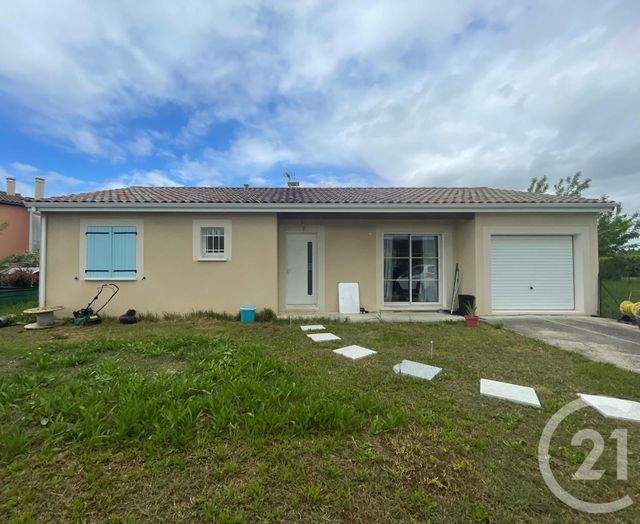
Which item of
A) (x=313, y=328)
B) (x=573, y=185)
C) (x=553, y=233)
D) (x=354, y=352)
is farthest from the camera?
(x=573, y=185)

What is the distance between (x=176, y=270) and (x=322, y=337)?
15.6 feet

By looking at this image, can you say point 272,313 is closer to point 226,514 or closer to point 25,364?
point 25,364

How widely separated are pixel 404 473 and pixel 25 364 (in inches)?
207

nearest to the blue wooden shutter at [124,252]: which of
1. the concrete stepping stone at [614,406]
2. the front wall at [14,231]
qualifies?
the concrete stepping stone at [614,406]

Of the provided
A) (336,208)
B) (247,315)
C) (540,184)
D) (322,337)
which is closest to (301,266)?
(336,208)

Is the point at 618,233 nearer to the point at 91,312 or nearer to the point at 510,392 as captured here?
the point at 510,392

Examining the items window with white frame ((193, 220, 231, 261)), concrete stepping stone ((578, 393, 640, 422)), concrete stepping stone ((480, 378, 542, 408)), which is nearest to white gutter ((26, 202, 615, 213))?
window with white frame ((193, 220, 231, 261))

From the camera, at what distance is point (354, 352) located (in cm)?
478

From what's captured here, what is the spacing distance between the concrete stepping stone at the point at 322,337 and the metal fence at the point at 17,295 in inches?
406

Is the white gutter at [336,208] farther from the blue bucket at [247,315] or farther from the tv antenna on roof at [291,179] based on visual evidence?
the tv antenna on roof at [291,179]

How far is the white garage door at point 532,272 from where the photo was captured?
8.23m

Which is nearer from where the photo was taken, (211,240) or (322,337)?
(322,337)

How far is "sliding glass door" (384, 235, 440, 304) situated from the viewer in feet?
30.4

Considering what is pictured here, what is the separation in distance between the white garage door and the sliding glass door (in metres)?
1.70
